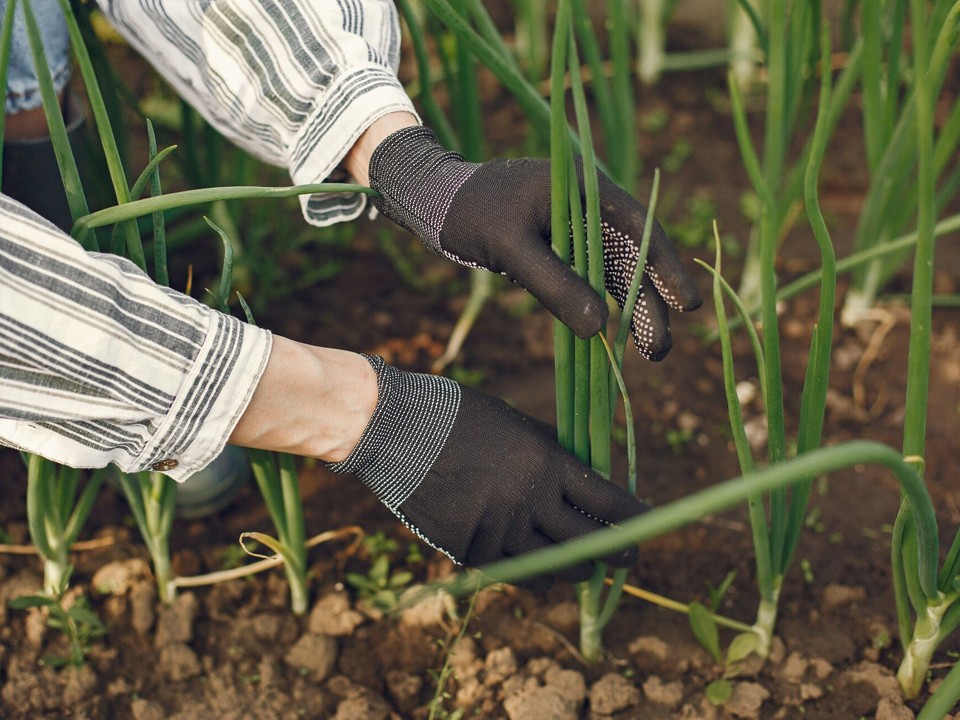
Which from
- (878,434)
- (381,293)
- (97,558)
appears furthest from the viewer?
(381,293)

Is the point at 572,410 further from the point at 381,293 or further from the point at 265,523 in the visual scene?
the point at 381,293

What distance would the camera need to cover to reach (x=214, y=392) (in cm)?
97

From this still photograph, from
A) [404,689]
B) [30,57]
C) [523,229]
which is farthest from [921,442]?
[30,57]

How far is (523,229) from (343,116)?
316 millimetres

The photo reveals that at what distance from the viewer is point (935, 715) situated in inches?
38.4

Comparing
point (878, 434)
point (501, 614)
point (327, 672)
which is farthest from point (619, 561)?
point (878, 434)

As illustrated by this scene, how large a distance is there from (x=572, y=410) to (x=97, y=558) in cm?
80

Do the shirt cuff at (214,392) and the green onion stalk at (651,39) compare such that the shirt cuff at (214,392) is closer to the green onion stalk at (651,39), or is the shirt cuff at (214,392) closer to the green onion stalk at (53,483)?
the green onion stalk at (53,483)

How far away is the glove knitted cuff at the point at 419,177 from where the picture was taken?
45.6 inches

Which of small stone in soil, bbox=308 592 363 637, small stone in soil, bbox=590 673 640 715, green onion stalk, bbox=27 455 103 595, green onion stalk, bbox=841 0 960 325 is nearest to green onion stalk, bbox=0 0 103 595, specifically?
green onion stalk, bbox=27 455 103 595

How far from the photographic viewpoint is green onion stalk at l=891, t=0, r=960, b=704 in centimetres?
89

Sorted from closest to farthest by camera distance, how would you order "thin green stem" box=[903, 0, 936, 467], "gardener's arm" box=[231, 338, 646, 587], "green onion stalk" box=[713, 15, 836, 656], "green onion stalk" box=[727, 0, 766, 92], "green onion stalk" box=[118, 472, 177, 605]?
1. "thin green stem" box=[903, 0, 936, 467]
2. "green onion stalk" box=[713, 15, 836, 656]
3. "gardener's arm" box=[231, 338, 646, 587]
4. "green onion stalk" box=[118, 472, 177, 605]
5. "green onion stalk" box=[727, 0, 766, 92]

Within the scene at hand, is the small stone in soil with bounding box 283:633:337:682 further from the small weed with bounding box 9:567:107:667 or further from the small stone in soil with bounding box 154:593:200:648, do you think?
the small weed with bounding box 9:567:107:667

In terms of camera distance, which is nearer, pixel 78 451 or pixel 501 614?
pixel 78 451
